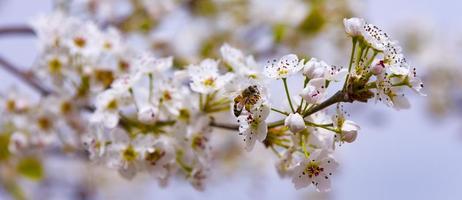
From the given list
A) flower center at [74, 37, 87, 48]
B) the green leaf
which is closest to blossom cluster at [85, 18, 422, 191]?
flower center at [74, 37, 87, 48]

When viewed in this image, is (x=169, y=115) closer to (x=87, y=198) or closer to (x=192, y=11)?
(x=192, y=11)

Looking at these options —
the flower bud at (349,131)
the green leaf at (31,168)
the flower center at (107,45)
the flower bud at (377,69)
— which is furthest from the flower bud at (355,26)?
the green leaf at (31,168)

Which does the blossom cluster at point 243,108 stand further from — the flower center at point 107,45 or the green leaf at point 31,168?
the green leaf at point 31,168

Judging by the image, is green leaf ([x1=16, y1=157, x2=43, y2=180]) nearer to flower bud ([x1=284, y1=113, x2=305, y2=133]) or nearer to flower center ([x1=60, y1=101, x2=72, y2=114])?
flower center ([x1=60, y1=101, x2=72, y2=114])

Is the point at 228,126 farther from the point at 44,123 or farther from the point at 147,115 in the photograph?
the point at 44,123

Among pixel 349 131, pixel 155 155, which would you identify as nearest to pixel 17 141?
pixel 155 155

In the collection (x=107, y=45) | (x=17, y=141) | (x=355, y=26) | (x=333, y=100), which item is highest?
(x=107, y=45)

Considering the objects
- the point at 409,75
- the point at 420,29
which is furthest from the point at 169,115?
the point at 420,29
